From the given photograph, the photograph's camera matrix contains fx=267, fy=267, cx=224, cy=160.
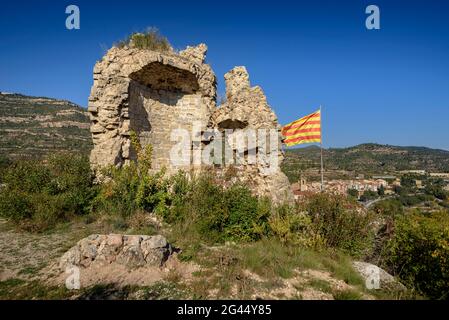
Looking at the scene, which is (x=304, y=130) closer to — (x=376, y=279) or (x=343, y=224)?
(x=343, y=224)

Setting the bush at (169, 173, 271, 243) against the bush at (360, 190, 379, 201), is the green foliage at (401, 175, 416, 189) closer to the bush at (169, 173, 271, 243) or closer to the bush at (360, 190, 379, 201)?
the bush at (360, 190, 379, 201)

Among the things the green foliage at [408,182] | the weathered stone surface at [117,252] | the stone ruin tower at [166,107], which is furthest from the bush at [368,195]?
the weathered stone surface at [117,252]

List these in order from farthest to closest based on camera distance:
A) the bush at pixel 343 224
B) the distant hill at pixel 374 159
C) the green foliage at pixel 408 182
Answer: the distant hill at pixel 374 159 → the green foliage at pixel 408 182 → the bush at pixel 343 224

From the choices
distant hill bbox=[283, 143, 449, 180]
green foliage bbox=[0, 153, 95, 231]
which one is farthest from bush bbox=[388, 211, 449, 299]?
distant hill bbox=[283, 143, 449, 180]

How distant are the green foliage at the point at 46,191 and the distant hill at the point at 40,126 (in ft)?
80.5

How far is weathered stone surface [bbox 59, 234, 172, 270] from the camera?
4.25m

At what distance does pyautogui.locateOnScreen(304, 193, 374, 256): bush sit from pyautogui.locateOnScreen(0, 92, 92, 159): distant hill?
2950 centimetres

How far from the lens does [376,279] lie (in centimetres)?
441

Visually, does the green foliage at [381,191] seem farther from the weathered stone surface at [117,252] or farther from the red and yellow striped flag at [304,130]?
the weathered stone surface at [117,252]

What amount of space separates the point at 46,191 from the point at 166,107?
4.73 meters

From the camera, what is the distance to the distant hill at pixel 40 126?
3278cm

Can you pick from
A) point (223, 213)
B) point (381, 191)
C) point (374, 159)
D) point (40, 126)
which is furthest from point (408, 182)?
point (40, 126)

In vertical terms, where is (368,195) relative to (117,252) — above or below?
below

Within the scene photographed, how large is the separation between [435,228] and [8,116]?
5620 centimetres
